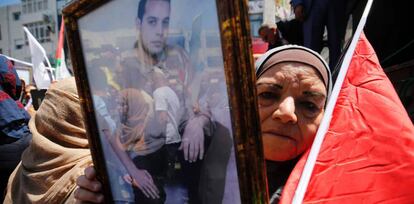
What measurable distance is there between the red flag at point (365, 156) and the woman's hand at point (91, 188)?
457 millimetres

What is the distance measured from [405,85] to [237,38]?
2.34 meters

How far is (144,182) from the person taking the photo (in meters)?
0.79

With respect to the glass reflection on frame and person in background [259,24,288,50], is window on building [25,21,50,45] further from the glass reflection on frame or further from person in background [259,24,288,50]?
the glass reflection on frame

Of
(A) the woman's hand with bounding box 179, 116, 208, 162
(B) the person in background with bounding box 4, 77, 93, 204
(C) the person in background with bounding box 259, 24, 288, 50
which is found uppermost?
(C) the person in background with bounding box 259, 24, 288, 50

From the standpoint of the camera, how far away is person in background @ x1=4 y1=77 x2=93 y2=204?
5.34 ft

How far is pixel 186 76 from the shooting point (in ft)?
2.16

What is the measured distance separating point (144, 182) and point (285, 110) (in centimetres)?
38

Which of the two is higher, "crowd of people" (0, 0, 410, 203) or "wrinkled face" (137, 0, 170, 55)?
"wrinkled face" (137, 0, 170, 55)

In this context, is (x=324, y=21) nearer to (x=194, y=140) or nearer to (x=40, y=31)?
(x=194, y=140)

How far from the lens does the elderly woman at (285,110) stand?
960mm

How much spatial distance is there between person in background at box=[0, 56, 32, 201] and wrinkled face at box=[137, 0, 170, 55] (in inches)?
77.5

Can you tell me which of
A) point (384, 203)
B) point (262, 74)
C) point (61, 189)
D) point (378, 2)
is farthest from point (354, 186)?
point (378, 2)

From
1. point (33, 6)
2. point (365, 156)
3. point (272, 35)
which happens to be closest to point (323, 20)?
point (272, 35)

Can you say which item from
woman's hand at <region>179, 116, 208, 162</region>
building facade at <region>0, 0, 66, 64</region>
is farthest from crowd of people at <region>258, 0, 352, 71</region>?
building facade at <region>0, 0, 66, 64</region>
